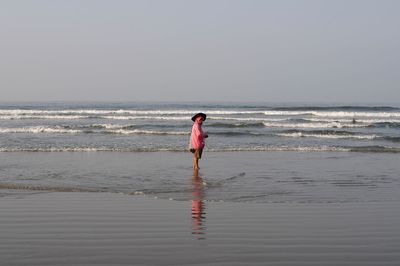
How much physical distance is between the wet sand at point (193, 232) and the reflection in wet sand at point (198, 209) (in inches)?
0.5

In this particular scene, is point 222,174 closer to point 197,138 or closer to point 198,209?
point 197,138

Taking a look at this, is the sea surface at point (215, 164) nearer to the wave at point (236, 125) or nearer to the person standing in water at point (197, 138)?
the person standing in water at point (197, 138)

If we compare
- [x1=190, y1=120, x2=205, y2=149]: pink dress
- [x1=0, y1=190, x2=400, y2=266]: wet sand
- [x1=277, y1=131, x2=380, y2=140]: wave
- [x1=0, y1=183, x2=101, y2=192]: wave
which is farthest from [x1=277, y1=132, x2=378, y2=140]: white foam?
[x1=0, y1=190, x2=400, y2=266]: wet sand

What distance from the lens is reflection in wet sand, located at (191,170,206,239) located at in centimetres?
589

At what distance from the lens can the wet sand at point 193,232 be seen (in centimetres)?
478

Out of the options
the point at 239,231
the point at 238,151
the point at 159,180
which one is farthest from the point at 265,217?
the point at 238,151

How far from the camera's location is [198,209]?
24.4 feet

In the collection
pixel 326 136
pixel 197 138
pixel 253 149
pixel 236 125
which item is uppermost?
pixel 197 138

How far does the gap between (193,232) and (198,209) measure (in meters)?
1.61

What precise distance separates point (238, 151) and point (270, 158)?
7.09 feet

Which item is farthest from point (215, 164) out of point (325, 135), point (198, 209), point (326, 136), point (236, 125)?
point (236, 125)

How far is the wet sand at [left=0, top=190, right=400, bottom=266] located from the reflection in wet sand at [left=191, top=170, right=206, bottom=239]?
1cm

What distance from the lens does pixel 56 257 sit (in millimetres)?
4754

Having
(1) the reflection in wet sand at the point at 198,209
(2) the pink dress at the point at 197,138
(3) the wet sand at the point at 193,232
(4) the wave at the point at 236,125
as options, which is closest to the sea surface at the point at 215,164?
(1) the reflection in wet sand at the point at 198,209
